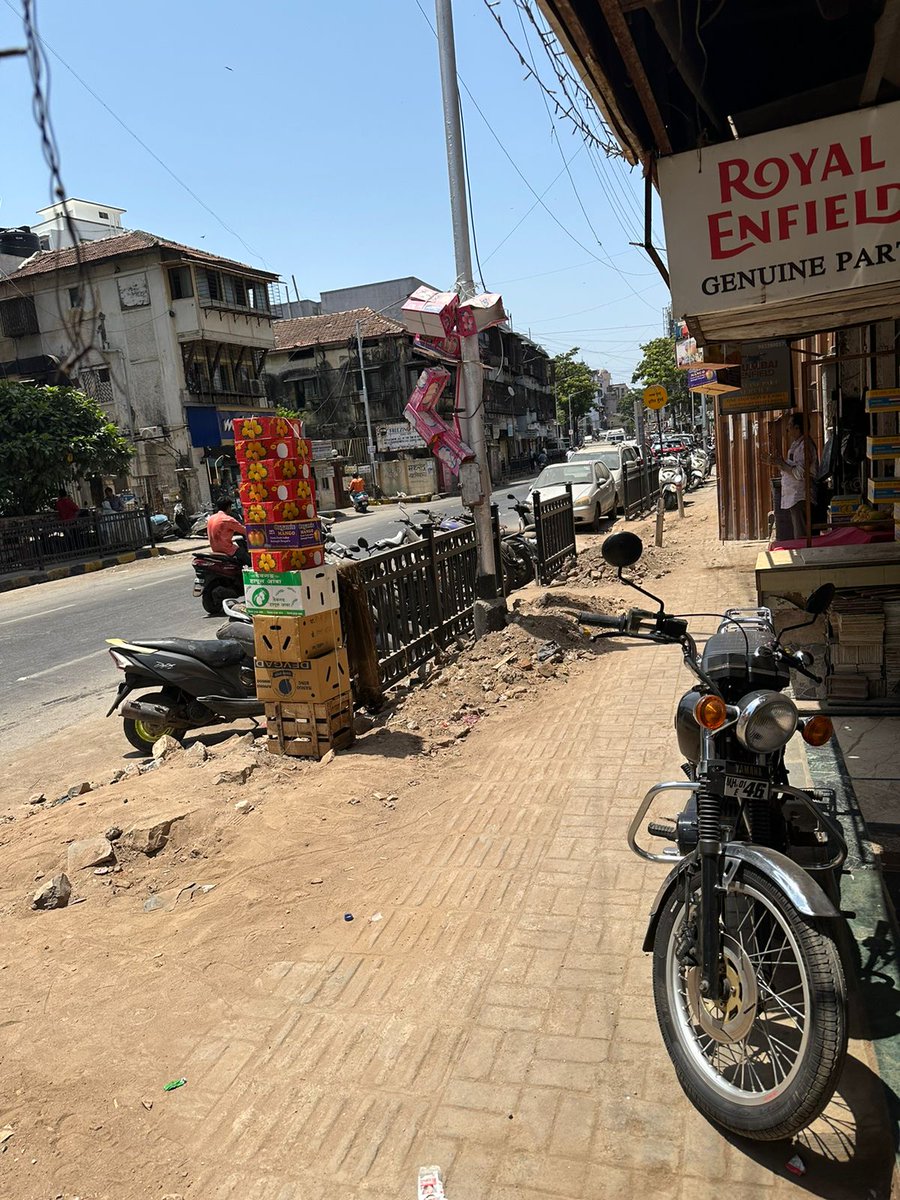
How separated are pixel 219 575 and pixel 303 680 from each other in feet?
23.0

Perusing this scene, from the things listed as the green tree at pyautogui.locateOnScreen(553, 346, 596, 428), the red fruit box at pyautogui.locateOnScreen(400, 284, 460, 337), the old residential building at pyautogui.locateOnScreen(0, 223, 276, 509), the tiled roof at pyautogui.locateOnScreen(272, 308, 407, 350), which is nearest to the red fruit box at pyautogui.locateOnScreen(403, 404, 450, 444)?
the red fruit box at pyautogui.locateOnScreen(400, 284, 460, 337)

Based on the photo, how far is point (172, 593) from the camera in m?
14.7

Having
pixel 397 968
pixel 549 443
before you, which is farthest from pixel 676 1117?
pixel 549 443

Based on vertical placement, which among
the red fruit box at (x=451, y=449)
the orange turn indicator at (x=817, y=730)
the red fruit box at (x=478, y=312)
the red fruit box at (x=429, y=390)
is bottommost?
the orange turn indicator at (x=817, y=730)

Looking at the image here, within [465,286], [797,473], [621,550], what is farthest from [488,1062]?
[797,473]

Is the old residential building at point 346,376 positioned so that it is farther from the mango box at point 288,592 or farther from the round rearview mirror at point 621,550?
the round rearview mirror at point 621,550

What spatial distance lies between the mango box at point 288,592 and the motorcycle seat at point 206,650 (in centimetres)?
98

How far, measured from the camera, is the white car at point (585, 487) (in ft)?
56.1

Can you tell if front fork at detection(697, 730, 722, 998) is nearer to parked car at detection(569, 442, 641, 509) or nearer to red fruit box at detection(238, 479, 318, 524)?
red fruit box at detection(238, 479, 318, 524)

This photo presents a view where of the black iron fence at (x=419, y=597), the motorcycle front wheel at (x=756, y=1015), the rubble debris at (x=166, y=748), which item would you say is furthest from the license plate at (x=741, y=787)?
the rubble debris at (x=166, y=748)

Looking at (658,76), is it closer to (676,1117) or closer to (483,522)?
(676,1117)

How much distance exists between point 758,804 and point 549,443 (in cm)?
8283

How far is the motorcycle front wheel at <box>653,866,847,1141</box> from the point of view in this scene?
2020 millimetres

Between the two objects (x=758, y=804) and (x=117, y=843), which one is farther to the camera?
(x=117, y=843)
